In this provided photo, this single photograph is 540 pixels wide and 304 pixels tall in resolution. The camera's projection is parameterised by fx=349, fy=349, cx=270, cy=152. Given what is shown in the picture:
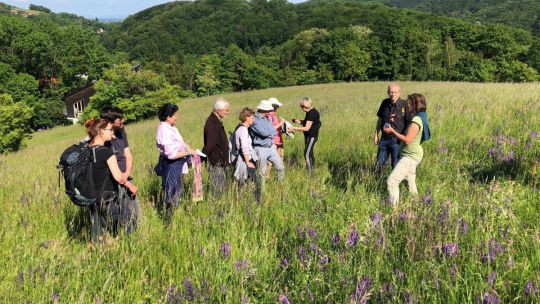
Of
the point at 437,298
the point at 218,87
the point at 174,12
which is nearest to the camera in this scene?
the point at 437,298

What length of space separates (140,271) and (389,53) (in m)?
68.5

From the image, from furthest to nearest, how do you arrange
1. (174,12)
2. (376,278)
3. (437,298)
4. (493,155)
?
(174,12)
(493,155)
(376,278)
(437,298)

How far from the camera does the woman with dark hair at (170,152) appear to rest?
14.7 ft

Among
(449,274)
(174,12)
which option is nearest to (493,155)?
(449,274)

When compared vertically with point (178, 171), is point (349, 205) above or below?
below

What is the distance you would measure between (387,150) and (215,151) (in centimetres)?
281

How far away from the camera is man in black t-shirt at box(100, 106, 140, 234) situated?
3.57 metres

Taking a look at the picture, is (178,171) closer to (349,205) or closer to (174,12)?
(349,205)

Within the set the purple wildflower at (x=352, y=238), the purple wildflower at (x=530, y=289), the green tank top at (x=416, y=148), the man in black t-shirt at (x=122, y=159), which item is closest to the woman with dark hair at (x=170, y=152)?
the man in black t-shirt at (x=122, y=159)

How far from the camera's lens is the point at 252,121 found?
5414 mm

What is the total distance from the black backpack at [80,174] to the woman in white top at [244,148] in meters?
2.21

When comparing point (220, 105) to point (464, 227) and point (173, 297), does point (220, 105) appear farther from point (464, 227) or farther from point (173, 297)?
point (464, 227)

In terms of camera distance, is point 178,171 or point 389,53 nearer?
point 178,171

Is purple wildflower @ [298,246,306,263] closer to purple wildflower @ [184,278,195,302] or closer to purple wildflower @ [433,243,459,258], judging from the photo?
purple wildflower @ [184,278,195,302]
